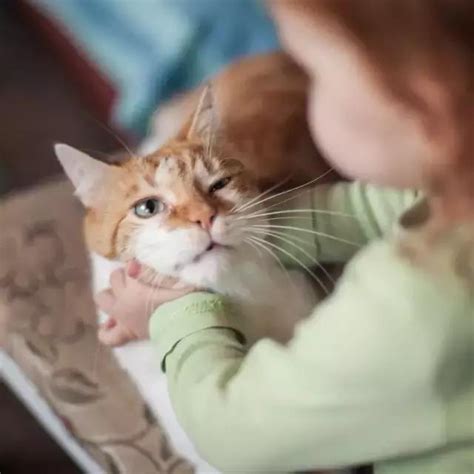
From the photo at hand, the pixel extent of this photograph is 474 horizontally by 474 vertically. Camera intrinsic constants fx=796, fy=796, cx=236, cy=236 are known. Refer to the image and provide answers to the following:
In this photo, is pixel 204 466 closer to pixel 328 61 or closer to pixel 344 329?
pixel 344 329

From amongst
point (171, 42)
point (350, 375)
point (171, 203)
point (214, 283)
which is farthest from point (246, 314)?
point (171, 42)

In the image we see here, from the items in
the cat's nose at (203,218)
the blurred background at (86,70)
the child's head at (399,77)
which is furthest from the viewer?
the blurred background at (86,70)

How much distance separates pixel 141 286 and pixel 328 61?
1.30ft

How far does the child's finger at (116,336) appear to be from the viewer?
0.97 metres

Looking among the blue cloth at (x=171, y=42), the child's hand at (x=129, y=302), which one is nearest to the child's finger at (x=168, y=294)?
the child's hand at (x=129, y=302)

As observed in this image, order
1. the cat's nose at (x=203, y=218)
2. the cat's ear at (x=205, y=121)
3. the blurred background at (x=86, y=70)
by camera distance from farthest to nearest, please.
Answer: the blurred background at (x=86, y=70) → the cat's ear at (x=205, y=121) → the cat's nose at (x=203, y=218)

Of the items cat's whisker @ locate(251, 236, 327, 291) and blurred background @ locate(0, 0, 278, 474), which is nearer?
cat's whisker @ locate(251, 236, 327, 291)

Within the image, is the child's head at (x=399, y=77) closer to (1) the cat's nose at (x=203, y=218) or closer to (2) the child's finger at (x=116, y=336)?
(1) the cat's nose at (x=203, y=218)

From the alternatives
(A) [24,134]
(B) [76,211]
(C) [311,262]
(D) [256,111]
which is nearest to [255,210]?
(C) [311,262]

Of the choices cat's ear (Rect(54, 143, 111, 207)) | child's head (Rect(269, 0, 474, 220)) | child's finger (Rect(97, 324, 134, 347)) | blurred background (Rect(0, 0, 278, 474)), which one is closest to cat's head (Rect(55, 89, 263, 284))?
cat's ear (Rect(54, 143, 111, 207))

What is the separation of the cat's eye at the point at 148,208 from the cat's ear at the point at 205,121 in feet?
0.36

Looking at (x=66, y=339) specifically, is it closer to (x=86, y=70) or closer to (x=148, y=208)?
(x=148, y=208)

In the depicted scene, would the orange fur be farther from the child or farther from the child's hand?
the child

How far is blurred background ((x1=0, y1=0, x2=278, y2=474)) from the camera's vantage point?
1427 millimetres
